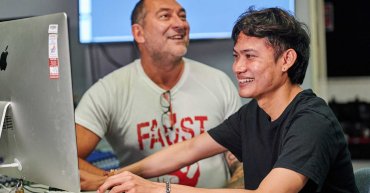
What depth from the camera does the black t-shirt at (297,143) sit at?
5.00 ft

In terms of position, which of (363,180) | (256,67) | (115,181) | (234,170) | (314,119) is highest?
(256,67)

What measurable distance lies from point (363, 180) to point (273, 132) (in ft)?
1.09

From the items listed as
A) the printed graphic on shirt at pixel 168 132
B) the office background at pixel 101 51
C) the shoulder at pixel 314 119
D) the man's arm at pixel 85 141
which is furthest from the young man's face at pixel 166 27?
the shoulder at pixel 314 119

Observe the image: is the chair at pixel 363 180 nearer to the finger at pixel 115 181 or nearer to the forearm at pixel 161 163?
the forearm at pixel 161 163

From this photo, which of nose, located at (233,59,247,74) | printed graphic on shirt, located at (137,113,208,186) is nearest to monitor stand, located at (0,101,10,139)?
nose, located at (233,59,247,74)

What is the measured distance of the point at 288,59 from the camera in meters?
1.80

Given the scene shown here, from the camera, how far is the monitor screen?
8.86ft

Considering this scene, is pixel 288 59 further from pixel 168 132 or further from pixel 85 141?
pixel 85 141

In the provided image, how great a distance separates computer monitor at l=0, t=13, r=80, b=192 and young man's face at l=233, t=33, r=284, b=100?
0.62m

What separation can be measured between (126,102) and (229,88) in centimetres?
48

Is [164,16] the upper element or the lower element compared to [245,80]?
upper

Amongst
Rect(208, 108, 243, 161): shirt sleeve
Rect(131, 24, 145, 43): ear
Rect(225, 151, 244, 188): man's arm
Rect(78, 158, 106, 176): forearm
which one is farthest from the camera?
Rect(131, 24, 145, 43): ear

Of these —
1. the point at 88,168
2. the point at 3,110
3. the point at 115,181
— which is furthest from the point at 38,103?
the point at 88,168

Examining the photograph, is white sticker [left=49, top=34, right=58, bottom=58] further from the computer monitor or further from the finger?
the finger
